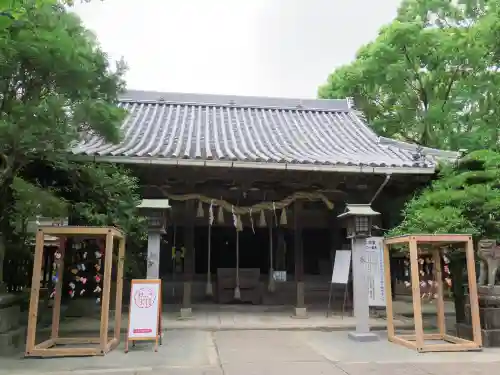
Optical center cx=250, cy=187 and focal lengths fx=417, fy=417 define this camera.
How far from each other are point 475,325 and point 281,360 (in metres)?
3.24

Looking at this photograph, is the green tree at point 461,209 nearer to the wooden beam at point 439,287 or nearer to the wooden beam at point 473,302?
the wooden beam at point 439,287

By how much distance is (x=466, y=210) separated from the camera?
7387 millimetres

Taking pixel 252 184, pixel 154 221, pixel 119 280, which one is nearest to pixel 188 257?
pixel 252 184

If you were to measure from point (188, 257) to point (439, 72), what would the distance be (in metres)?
11.0

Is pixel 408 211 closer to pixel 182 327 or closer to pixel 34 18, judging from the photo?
pixel 182 327

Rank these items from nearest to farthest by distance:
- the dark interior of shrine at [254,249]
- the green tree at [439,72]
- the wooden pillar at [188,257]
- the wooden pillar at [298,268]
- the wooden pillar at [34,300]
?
the wooden pillar at [34,300] < the wooden pillar at [188,257] < the wooden pillar at [298,268] < the dark interior of shrine at [254,249] < the green tree at [439,72]

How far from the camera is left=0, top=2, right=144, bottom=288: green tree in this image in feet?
17.0

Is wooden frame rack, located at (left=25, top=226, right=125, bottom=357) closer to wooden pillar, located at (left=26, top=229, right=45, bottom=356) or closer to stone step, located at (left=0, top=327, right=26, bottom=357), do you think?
wooden pillar, located at (left=26, top=229, right=45, bottom=356)

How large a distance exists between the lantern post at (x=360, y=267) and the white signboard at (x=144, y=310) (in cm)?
345

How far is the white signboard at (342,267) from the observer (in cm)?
930

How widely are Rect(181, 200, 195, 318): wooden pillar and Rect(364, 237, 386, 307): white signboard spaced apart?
403cm

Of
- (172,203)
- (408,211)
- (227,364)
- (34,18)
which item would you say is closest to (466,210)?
(408,211)

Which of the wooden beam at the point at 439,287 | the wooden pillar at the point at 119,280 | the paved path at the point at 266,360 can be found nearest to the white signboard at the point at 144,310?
the paved path at the point at 266,360

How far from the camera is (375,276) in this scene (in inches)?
352
